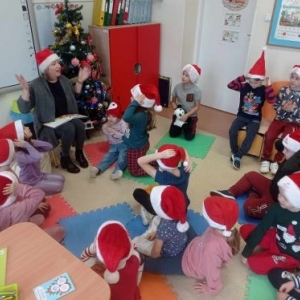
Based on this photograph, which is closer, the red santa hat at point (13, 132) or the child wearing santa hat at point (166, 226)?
the child wearing santa hat at point (166, 226)

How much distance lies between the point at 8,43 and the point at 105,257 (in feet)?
8.45

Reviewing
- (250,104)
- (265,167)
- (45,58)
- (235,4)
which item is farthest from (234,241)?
(235,4)

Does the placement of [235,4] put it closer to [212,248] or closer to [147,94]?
[147,94]

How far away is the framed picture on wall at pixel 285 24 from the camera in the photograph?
2887mm

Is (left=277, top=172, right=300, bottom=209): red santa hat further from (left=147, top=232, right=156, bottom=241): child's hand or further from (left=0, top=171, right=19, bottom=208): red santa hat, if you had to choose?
(left=0, top=171, right=19, bottom=208): red santa hat

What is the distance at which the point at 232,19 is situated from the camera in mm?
3498

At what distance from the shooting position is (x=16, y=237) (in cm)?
121

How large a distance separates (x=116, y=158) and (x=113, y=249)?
5.76 ft

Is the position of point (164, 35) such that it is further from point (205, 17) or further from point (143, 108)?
point (143, 108)

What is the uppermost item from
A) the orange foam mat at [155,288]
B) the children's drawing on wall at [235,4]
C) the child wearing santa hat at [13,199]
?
the children's drawing on wall at [235,4]

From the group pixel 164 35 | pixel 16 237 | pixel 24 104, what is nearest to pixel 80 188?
pixel 24 104

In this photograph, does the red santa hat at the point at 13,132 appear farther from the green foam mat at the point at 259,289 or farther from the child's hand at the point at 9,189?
the green foam mat at the point at 259,289

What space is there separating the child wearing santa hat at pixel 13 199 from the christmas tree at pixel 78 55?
1.32 meters

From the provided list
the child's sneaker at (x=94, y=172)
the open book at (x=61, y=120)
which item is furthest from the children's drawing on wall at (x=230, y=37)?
the child's sneaker at (x=94, y=172)
